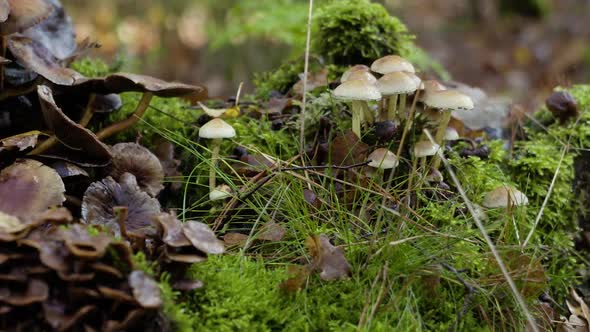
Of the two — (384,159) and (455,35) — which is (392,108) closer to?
(384,159)

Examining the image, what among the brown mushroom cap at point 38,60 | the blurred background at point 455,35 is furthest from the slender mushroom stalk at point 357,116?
the blurred background at point 455,35

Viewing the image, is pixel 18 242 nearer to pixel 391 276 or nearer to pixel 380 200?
pixel 391 276

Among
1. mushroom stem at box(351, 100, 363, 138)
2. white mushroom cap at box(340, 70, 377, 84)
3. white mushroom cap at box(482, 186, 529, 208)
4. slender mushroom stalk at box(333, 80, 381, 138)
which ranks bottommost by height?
white mushroom cap at box(482, 186, 529, 208)

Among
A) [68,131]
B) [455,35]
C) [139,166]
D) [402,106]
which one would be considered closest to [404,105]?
[402,106]

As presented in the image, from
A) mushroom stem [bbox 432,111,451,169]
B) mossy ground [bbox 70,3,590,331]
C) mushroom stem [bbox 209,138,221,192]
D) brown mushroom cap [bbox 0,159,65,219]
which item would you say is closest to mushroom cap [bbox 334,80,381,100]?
mossy ground [bbox 70,3,590,331]

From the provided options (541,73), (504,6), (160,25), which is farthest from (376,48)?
(504,6)

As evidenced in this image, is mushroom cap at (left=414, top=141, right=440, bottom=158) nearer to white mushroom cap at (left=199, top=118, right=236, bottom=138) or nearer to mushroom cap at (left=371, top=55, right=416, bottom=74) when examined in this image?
mushroom cap at (left=371, top=55, right=416, bottom=74)

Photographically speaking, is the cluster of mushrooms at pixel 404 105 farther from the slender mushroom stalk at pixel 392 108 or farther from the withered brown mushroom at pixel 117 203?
the withered brown mushroom at pixel 117 203
